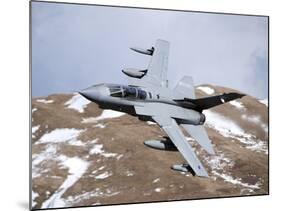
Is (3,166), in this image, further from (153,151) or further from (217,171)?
(217,171)

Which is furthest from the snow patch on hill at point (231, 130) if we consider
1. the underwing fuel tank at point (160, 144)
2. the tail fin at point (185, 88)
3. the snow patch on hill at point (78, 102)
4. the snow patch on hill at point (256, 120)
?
the snow patch on hill at point (78, 102)

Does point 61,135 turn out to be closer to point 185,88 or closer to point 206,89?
point 185,88

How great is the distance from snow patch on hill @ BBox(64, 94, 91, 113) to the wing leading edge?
0.60 meters

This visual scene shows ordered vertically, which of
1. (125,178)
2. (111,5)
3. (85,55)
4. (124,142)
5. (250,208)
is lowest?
(250,208)

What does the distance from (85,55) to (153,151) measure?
98cm

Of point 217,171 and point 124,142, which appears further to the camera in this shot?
point 217,171

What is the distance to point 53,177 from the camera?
429 centimetres

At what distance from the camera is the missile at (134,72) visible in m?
4.50

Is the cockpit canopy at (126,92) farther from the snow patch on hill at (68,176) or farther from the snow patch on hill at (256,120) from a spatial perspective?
the snow patch on hill at (256,120)

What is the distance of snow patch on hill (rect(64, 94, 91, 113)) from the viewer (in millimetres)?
4320

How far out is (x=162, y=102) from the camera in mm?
4582

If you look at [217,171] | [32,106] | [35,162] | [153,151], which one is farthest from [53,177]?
[217,171]

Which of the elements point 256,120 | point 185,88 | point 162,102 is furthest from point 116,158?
point 256,120

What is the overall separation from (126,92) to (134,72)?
207 millimetres
